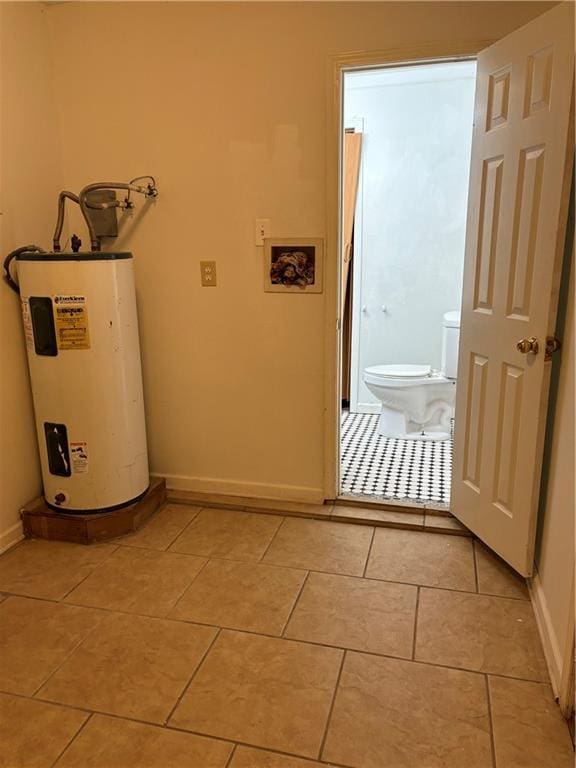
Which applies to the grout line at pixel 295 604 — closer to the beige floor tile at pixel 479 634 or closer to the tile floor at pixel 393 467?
the beige floor tile at pixel 479 634

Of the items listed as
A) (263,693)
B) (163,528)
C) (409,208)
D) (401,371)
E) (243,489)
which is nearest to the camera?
(263,693)

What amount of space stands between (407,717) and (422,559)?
844 mm

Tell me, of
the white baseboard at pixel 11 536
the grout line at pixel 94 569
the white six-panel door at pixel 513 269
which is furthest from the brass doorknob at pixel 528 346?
the white baseboard at pixel 11 536

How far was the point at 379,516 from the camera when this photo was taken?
2.69 meters

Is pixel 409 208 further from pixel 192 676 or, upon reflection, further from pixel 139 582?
pixel 192 676

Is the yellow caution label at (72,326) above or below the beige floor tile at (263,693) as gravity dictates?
above

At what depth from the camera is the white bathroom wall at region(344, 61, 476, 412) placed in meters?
3.82

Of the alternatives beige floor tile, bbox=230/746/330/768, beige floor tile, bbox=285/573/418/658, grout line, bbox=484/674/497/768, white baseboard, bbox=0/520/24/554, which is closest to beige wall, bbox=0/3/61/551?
white baseboard, bbox=0/520/24/554

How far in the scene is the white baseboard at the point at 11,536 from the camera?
8.14 ft

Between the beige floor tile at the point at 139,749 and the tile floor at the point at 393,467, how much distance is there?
1.55 meters

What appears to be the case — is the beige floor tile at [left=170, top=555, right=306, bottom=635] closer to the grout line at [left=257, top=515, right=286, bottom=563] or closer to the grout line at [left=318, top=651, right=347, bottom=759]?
the grout line at [left=257, top=515, right=286, bottom=563]

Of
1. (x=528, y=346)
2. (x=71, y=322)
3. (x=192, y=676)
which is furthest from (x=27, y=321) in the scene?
(x=528, y=346)

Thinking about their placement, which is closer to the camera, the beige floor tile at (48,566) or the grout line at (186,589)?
the grout line at (186,589)

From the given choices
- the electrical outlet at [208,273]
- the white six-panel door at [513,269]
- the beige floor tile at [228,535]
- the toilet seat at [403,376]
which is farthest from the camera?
the toilet seat at [403,376]
